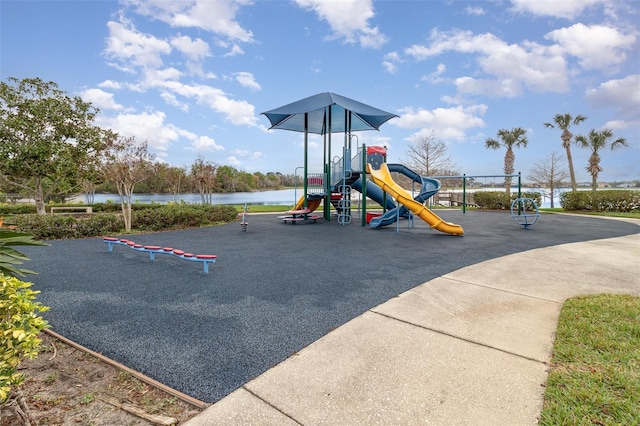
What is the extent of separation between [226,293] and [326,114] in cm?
1115

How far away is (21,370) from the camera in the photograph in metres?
2.37

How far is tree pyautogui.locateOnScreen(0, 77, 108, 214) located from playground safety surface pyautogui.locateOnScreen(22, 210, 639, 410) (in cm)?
688

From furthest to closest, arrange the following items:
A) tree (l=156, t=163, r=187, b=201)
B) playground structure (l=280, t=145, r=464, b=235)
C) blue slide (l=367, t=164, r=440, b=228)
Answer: tree (l=156, t=163, r=187, b=201) < blue slide (l=367, t=164, r=440, b=228) < playground structure (l=280, t=145, r=464, b=235)

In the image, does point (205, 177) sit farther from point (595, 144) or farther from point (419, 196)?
point (595, 144)

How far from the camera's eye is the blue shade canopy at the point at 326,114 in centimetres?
1225

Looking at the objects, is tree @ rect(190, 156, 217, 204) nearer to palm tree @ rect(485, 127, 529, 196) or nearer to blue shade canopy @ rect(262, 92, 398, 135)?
blue shade canopy @ rect(262, 92, 398, 135)

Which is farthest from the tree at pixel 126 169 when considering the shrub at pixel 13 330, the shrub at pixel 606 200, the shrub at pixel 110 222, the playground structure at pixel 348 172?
the shrub at pixel 606 200

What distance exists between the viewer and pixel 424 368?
7.41 ft

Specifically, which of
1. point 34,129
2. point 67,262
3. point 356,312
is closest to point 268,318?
point 356,312

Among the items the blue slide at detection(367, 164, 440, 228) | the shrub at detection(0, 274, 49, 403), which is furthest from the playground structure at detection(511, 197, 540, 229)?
the shrub at detection(0, 274, 49, 403)

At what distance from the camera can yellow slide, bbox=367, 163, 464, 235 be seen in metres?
9.07

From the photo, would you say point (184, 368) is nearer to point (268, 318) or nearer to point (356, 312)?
point (268, 318)

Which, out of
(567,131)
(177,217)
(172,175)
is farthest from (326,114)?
(567,131)

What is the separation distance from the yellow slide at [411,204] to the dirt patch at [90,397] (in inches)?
332
